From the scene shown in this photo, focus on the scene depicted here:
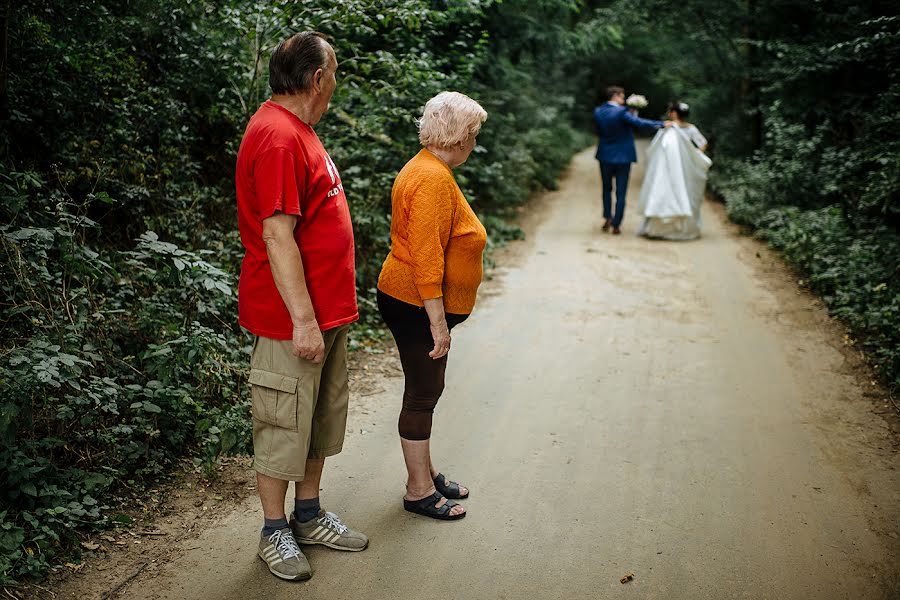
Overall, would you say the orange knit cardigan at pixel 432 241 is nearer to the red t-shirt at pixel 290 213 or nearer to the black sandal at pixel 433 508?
the red t-shirt at pixel 290 213

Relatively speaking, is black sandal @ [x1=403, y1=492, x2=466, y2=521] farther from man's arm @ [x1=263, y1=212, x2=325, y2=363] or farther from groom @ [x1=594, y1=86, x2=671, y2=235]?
groom @ [x1=594, y1=86, x2=671, y2=235]

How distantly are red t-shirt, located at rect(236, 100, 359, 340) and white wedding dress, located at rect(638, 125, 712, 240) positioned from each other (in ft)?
27.3

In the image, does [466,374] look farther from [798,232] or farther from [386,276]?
[798,232]

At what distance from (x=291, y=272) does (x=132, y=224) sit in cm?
325

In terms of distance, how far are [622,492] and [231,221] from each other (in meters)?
3.75

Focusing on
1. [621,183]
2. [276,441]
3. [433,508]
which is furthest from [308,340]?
[621,183]

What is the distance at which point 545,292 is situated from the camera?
7574 mm

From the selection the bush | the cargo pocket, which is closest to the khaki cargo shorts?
the cargo pocket

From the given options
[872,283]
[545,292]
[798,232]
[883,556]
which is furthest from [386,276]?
[798,232]

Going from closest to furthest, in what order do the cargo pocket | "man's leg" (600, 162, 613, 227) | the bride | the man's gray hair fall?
the man's gray hair < the cargo pocket < the bride < "man's leg" (600, 162, 613, 227)

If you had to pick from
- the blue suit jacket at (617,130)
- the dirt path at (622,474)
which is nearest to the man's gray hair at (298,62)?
the dirt path at (622,474)

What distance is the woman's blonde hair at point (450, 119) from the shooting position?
298cm

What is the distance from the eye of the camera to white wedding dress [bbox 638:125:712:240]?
10367mm

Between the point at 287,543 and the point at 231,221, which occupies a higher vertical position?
the point at 231,221
